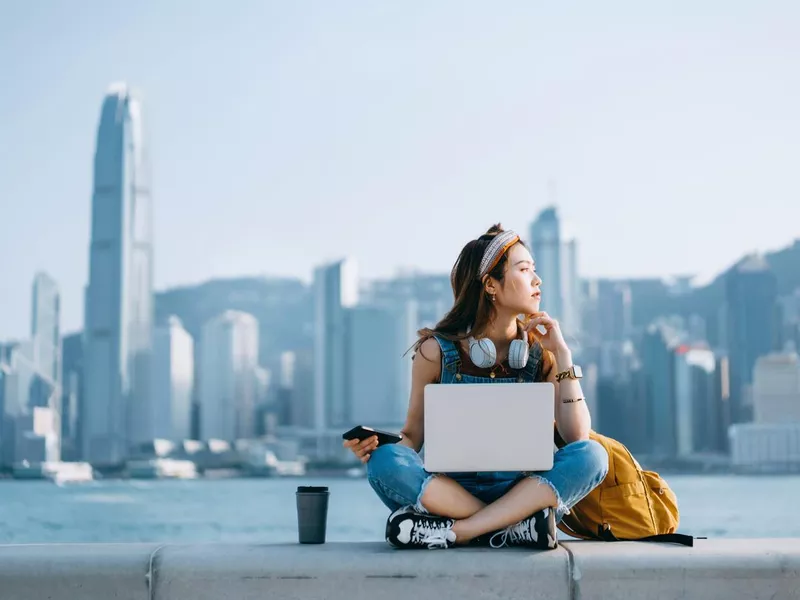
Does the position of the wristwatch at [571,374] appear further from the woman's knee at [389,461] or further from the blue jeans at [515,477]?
the woman's knee at [389,461]

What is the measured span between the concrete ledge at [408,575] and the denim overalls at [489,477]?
0.30 metres

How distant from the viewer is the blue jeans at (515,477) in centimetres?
388

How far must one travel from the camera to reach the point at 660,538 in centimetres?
392

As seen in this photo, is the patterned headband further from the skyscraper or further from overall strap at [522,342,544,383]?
the skyscraper

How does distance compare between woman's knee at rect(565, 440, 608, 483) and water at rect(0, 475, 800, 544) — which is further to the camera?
water at rect(0, 475, 800, 544)

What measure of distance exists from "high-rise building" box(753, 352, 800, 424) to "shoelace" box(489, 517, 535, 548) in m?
100

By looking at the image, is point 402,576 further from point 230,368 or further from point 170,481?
point 230,368

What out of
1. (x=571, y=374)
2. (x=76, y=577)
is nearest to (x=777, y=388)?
(x=571, y=374)

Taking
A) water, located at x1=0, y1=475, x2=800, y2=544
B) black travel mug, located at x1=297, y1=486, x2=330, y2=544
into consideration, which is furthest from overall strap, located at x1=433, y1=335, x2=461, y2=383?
water, located at x1=0, y1=475, x2=800, y2=544

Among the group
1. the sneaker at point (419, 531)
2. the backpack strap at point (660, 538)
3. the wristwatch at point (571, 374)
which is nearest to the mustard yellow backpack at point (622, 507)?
the backpack strap at point (660, 538)

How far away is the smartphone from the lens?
3902 mm

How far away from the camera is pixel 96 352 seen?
376 feet

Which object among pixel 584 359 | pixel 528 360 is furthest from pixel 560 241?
pixel 528 360

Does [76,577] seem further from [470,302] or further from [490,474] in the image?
[470,302]
